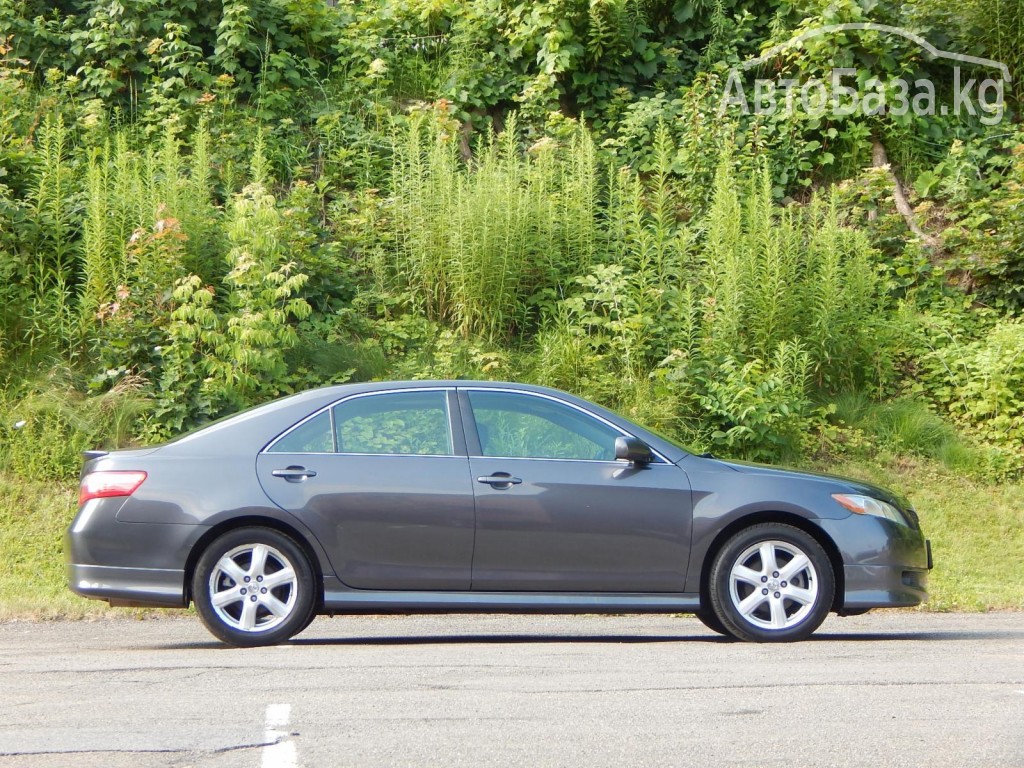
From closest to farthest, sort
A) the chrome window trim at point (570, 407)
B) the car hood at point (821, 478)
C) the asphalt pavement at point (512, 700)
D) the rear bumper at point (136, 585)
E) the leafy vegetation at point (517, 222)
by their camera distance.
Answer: the asphalt pavement at point (512, 700) → the rear bumper at point (136, 585) → the chrome window trim at point (570, 407) → the car hood at point (821, 478) → the leafy vegetation at point (517, 222)

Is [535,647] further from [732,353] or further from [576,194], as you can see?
[576,194]

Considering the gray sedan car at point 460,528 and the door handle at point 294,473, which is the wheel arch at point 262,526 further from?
the door handle at point 294,473

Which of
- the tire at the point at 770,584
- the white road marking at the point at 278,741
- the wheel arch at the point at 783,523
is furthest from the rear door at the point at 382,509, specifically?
the white road marking at the point at 278,741

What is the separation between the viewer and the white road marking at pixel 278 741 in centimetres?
488

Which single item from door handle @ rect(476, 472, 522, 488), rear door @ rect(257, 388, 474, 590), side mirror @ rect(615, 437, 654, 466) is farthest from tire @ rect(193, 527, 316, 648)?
side mirror @ rect(615, 437, 654, 466)

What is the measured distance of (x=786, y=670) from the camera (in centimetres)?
681

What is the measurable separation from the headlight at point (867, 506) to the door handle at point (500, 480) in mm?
1958

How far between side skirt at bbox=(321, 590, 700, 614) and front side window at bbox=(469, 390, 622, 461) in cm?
83

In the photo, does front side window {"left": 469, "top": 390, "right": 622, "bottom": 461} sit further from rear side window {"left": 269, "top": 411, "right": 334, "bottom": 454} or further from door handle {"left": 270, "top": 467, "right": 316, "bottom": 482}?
door handle {"left": 270, "top": 467, "right": 316, "bottom": 482}

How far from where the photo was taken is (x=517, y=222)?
14023 millimetres

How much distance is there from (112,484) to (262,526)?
0.90 meters

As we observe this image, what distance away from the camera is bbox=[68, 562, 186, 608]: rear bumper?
755cm

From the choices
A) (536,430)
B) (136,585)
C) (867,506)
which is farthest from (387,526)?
(867,506)

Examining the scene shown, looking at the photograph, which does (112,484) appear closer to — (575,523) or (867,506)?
(575,523)
